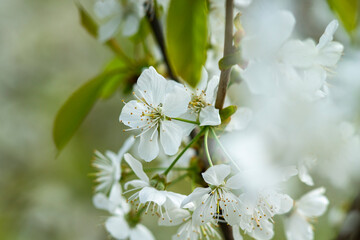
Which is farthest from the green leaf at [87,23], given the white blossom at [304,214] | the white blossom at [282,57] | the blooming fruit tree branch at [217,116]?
the white blossom at [304,214]

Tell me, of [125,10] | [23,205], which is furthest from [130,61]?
[23,205]

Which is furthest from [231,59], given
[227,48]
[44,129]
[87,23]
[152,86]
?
[44,129]

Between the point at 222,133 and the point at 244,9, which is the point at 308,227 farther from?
the point at 244,9

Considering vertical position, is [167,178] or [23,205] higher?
[167,178]

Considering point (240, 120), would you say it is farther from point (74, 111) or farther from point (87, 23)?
point (87, 23)

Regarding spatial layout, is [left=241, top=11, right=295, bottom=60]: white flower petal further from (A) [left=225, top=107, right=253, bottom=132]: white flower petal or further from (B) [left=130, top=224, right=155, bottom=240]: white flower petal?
(B) [left=130, top=224, right=155, bottom=240]: white flower petal

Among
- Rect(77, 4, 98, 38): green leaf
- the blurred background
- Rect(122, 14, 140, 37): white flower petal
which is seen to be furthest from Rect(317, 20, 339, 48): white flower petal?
the blurred background
